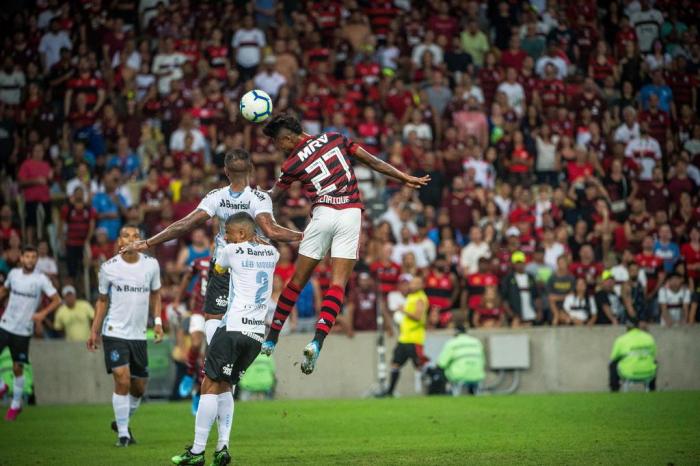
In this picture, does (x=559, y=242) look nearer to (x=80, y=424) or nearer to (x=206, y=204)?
(x=80, y=424)

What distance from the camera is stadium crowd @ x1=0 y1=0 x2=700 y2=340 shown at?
23.2m

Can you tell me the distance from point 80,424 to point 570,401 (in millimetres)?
7458

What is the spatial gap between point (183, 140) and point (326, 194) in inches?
550

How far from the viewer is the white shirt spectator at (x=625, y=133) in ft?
87.5

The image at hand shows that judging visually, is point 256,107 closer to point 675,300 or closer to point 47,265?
point 47,265

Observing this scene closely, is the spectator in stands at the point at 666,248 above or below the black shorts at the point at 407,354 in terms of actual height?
above

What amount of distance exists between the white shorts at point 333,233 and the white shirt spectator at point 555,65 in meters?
16.5

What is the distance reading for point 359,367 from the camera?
22.9 metres

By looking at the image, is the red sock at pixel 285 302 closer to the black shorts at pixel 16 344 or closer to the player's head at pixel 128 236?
the player's head at pixel 128 236

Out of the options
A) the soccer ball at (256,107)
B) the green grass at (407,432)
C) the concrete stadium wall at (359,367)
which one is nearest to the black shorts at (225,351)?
the green grass at (407,432)

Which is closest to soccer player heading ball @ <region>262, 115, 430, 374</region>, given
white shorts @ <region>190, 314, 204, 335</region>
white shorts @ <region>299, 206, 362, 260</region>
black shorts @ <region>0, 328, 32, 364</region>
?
white shorts @ <region>299, 206, 362, 260</region>

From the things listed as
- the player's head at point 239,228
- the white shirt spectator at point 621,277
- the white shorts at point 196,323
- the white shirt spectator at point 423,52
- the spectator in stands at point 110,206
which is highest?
the white shirt spectator at point 423,52

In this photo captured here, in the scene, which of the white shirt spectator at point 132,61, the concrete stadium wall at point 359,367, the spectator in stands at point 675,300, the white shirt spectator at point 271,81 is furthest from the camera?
the white shirt spectator at point 132,61

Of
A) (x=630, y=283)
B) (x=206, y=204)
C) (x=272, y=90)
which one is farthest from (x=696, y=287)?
(x=206, y=204)
